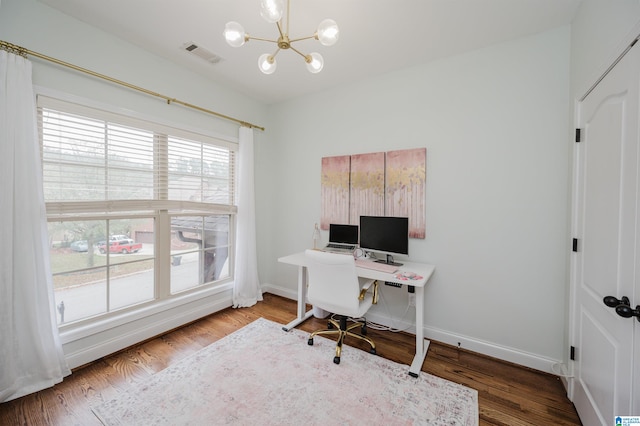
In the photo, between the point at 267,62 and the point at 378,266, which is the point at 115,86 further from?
the point at 378,266

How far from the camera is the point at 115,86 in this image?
2189 mm

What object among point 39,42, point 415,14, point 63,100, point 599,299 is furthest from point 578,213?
point 39,42

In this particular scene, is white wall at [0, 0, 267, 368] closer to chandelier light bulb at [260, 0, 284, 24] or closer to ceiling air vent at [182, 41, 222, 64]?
ceiling air vent at [182, 41, 222, 64]

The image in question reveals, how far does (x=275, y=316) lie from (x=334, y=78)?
9.43 ft

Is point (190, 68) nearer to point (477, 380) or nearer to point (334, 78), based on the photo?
point (334, 78)

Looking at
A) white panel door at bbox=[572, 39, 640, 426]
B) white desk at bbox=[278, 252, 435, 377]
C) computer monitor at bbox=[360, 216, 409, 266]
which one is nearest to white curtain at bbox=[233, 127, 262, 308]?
white desk at bbox=[278, 252, 435, 377]

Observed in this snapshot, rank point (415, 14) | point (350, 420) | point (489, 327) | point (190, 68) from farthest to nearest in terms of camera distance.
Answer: point (190, 68)
point (489, 327)
point (415, 14)
point (350, 420)

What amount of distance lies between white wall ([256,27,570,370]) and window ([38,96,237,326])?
1.96m

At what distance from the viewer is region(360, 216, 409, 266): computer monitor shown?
94.9 inches

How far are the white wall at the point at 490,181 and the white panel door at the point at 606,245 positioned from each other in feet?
0.92

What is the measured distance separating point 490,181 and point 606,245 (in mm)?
994

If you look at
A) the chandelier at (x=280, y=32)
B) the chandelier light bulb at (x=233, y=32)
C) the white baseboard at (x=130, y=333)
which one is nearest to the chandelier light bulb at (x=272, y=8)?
the chandelier at (x=280, y=32)

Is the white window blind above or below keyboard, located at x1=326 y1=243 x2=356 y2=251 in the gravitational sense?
above

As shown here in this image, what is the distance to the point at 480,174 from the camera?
227cm
